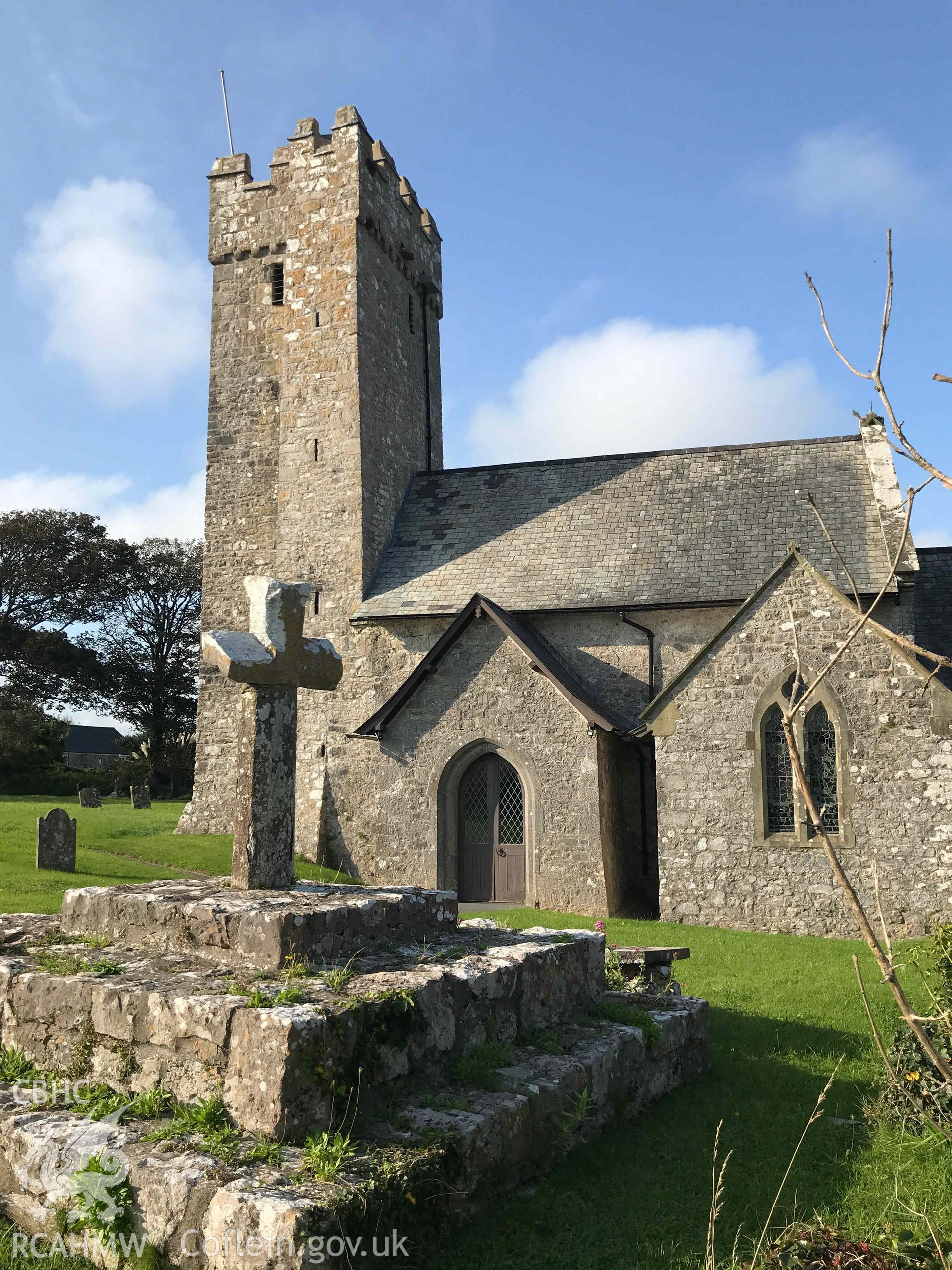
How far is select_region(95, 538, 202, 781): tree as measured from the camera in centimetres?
4484

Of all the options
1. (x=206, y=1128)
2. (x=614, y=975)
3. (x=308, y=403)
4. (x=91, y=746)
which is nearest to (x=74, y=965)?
(x=206, y=1128)

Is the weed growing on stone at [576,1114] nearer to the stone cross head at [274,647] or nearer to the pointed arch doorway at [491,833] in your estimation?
the stone cross head at [274,647]

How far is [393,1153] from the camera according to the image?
442cm

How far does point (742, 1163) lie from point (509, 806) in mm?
11407

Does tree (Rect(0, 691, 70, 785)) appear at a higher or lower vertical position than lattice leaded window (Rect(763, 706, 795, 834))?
higher

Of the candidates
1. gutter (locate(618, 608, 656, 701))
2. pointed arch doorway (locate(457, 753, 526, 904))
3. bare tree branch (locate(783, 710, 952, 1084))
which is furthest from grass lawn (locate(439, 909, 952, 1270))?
gutter (locate(618, 608, 656, 701))

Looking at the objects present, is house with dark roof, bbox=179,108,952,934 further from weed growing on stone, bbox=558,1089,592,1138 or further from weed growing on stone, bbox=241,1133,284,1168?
weed growing on stone, bbox=241,1133,284,1168

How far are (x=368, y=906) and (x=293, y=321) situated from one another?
18.0m

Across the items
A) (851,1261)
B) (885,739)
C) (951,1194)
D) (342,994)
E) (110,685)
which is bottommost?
(951,1194)

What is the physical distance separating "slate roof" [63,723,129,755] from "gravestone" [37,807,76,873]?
4919 centimetres

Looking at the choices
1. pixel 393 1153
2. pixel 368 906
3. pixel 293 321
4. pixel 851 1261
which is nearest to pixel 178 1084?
pixel 393 1153

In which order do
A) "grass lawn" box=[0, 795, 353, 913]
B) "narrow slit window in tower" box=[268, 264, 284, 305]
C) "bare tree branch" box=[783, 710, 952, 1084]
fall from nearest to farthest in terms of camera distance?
"bare tree branch" box=[783, 710, 952, 1084], "grass lawn" box=[0, 795, 353, 913], "narrow slit window in tower" box=[268, 264, 284, 305]

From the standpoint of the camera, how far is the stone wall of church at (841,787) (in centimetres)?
1368

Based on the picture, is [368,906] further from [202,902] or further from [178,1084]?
[178,1084]
